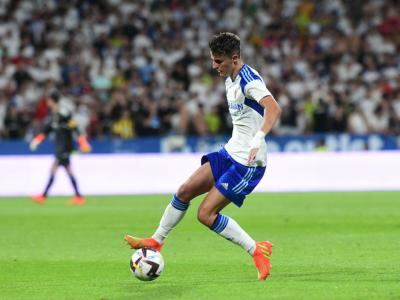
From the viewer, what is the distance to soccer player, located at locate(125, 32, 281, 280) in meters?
9.03

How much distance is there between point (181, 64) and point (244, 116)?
679 inches

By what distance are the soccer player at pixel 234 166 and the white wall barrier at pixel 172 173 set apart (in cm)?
1326

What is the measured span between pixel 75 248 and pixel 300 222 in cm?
464

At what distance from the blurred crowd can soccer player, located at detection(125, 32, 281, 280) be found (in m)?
15.1

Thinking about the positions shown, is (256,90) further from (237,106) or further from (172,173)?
(172,173)

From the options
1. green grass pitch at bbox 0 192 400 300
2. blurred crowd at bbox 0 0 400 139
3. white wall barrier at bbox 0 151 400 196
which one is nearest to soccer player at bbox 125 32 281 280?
green grass pitch at bbox 0 192 400 300

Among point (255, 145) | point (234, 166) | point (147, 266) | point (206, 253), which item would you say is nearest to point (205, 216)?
point (234, 166)

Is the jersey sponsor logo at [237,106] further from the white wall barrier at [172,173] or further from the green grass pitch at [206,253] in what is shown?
the white wall barrier at [172,173]

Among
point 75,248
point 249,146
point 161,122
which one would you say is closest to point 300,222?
point 75,248

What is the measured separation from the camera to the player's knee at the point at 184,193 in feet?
30.0

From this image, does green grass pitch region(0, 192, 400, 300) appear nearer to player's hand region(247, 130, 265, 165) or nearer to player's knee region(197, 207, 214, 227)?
player's knee region(197, 207, 214, 227)

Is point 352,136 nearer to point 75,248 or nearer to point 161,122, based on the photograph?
point 161,122

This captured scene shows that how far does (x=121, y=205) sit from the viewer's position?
19734 millimetres

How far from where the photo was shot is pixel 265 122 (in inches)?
344
